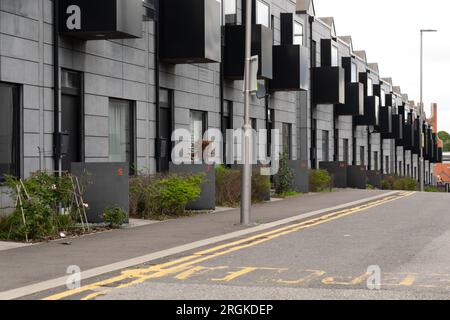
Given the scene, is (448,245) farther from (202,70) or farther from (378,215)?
(202,70)

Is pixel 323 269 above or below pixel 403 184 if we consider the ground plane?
above

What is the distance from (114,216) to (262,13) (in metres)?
17.9

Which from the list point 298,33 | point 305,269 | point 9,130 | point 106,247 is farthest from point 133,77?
point 298,33

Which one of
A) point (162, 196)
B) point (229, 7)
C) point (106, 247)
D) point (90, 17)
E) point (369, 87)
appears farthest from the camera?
point (369, 87)

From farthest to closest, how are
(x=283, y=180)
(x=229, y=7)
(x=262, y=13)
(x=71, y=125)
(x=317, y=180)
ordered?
(x=317, y=180), (x=262, y=13), (x=229, y=7), (x=283, y=180), (x=71, y=125)

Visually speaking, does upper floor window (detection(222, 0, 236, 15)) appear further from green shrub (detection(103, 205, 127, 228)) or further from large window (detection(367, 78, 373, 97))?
large window (detection(367, 78, 373, 97))

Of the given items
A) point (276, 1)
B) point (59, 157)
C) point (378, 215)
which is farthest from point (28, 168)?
point (276, 1)

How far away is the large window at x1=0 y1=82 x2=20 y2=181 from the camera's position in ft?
54.7

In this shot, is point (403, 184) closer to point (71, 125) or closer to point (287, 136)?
point (287, 136)

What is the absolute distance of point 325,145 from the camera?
42938 mm

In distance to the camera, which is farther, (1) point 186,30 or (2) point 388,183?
(2) point 388,183

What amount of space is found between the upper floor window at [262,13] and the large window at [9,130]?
15.9 metres

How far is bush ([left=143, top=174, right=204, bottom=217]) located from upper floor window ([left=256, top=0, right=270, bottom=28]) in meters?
13.9

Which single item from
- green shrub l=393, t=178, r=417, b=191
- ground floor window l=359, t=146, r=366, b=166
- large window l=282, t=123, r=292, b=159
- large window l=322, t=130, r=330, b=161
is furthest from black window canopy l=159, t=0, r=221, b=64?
ground floor window l=359, t=146, r=366, b=166
